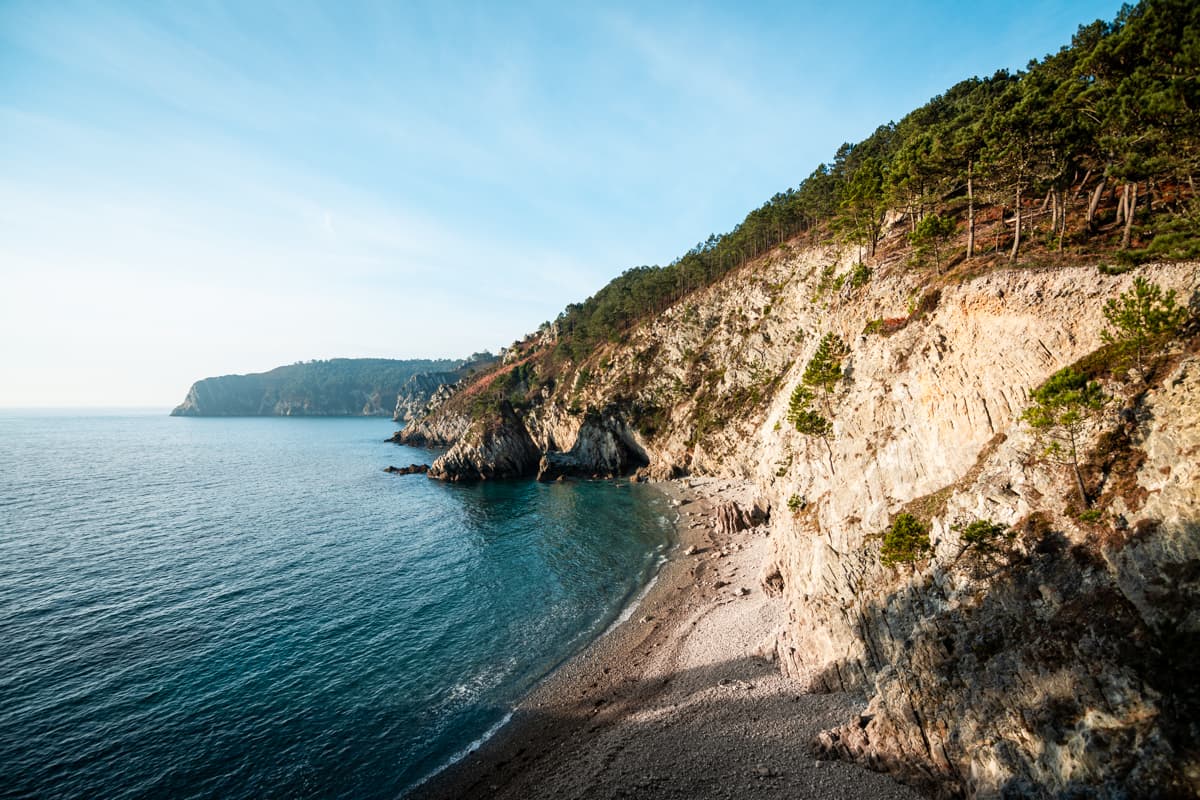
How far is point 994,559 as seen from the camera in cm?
1961

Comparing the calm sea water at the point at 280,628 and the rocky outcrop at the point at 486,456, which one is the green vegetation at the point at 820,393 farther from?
the rocky outcrop at the point at 486,456

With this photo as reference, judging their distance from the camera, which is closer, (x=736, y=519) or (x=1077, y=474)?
(x=1077, y=474)

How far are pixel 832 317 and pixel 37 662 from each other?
66.4 meters

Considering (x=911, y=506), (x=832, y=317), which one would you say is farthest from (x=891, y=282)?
(x=911, y=506)

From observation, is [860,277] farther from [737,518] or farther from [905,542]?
[737,518]

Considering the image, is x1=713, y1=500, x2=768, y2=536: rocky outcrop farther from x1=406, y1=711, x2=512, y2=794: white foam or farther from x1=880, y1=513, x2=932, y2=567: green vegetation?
x1=406, y1=711, x2=512, y2=794: white foam

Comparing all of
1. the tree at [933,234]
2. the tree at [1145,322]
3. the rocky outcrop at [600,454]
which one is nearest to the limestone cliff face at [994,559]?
the tree at [1145,322]

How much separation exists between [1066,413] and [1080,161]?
2304cm

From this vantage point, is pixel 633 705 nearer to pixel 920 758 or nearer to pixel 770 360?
pixel 920 758

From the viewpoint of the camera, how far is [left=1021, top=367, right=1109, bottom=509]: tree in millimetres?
18625

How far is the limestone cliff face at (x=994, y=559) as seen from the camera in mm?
15141

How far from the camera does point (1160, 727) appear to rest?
561 inches

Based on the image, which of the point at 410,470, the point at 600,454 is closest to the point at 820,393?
the point at 600,454

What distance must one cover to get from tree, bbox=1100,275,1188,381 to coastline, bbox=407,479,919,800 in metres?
20.9
